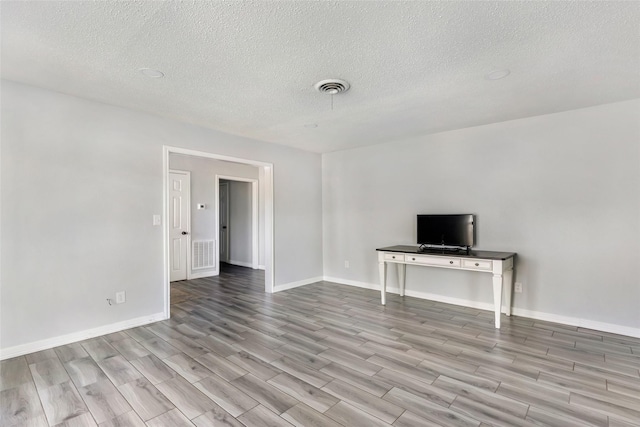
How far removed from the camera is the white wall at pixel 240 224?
7508 millimetres

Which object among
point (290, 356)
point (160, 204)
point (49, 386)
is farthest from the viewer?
point (160, 204)

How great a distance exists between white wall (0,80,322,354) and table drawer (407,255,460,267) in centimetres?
312

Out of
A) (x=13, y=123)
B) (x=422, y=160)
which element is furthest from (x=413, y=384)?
(x=13, y=123)

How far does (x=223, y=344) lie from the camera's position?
3.01 metres

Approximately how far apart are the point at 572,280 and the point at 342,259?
3214 millimetres

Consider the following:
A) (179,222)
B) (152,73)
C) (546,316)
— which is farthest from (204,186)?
(546,316)

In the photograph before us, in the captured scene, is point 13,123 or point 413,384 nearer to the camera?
point 413,384

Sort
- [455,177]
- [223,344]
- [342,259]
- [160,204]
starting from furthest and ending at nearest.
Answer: [342,259], [455,177], [160,204], [223,344]

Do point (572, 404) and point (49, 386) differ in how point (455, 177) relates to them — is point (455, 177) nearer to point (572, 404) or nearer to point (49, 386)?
point (572, 404)

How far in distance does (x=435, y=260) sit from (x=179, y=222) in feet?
15.1

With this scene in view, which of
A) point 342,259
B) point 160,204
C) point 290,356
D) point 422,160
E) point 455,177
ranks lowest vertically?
point 290,356

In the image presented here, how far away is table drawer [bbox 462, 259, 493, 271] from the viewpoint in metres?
3.46

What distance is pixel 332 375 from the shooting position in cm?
242

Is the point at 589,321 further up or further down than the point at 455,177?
further down
